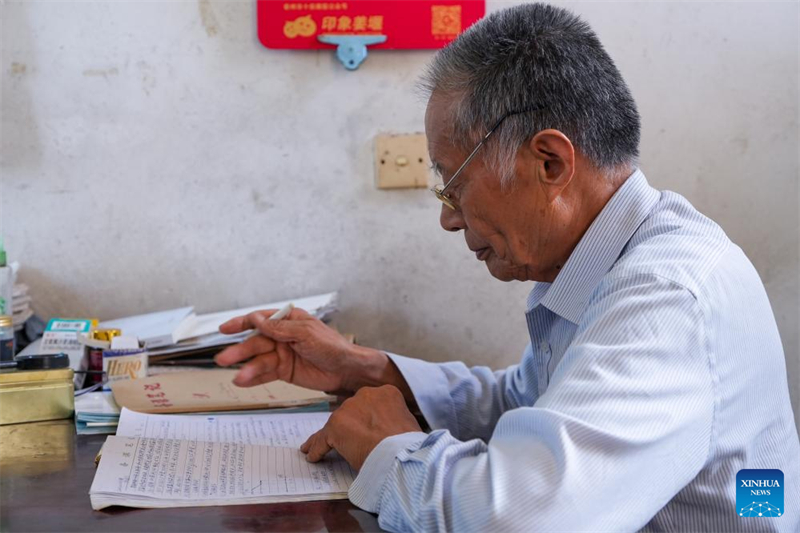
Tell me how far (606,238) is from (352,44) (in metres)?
0.93

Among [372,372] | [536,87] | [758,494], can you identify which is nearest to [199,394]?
[372,372]

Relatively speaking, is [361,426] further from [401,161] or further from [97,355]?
[401,161]

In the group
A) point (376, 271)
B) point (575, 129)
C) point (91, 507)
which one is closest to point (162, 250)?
point (376, 271)

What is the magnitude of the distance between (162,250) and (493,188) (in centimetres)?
103

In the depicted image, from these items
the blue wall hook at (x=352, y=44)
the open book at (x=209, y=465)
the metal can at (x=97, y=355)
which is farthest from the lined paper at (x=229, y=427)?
the blue wall hook at (x=352, y=44)

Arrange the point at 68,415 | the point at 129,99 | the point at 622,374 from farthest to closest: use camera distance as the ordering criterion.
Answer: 1. the point at 129,99
2. the point at 68,415
3. the point at 622,374

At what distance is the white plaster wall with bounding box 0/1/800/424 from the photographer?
183cm

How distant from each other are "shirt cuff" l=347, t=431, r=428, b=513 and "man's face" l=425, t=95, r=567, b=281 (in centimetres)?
31

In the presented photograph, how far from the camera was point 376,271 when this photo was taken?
6.32 ft

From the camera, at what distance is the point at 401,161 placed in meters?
1.88

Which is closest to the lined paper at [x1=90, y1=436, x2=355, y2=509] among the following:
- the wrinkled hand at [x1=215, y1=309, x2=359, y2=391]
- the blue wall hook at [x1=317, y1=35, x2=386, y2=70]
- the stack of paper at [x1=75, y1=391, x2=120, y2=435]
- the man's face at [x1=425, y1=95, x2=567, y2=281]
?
the stack of paper at [x1=75, y1=391, x2=120, y2=435]

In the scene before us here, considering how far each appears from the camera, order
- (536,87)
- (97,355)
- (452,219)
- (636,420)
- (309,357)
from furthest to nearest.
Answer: (97,355), (309,357), (452,219), (536,87), (636,420)

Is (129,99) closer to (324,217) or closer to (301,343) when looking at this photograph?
(324,217)

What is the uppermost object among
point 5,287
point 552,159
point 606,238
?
point 552,159
